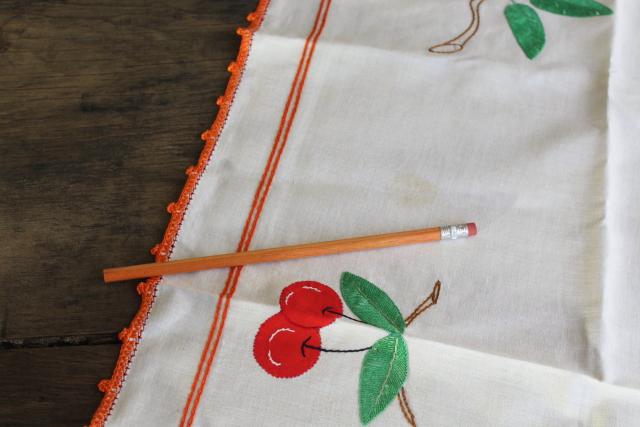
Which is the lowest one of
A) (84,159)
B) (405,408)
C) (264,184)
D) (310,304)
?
(405,408)

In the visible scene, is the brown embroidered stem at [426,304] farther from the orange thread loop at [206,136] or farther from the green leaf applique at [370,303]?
the orange thread loop at [206,136]

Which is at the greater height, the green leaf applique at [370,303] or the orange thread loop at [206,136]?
the orange thread loop at [206,136]

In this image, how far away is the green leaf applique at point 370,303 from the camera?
53 centimetres

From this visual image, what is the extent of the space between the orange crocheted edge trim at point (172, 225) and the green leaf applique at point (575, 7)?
0.29 meters

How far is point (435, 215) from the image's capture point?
1.88 feet

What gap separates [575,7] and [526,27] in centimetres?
6

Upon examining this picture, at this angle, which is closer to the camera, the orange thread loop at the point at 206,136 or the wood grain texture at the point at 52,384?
the wood grain texture at the point at 52,384

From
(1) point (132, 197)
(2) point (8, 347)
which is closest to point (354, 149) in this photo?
(1) point (132, 197)

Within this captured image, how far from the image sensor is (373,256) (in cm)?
56

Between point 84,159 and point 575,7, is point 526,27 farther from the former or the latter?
point 84,159

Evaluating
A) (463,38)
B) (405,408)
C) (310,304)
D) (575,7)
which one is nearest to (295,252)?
(310,304)

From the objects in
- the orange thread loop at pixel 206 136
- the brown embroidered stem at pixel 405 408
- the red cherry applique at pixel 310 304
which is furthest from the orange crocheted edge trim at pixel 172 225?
the brown embroidered stem at pixel 405 408

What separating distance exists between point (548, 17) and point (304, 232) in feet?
1.14

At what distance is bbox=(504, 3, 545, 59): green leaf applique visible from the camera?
66 centimetres
